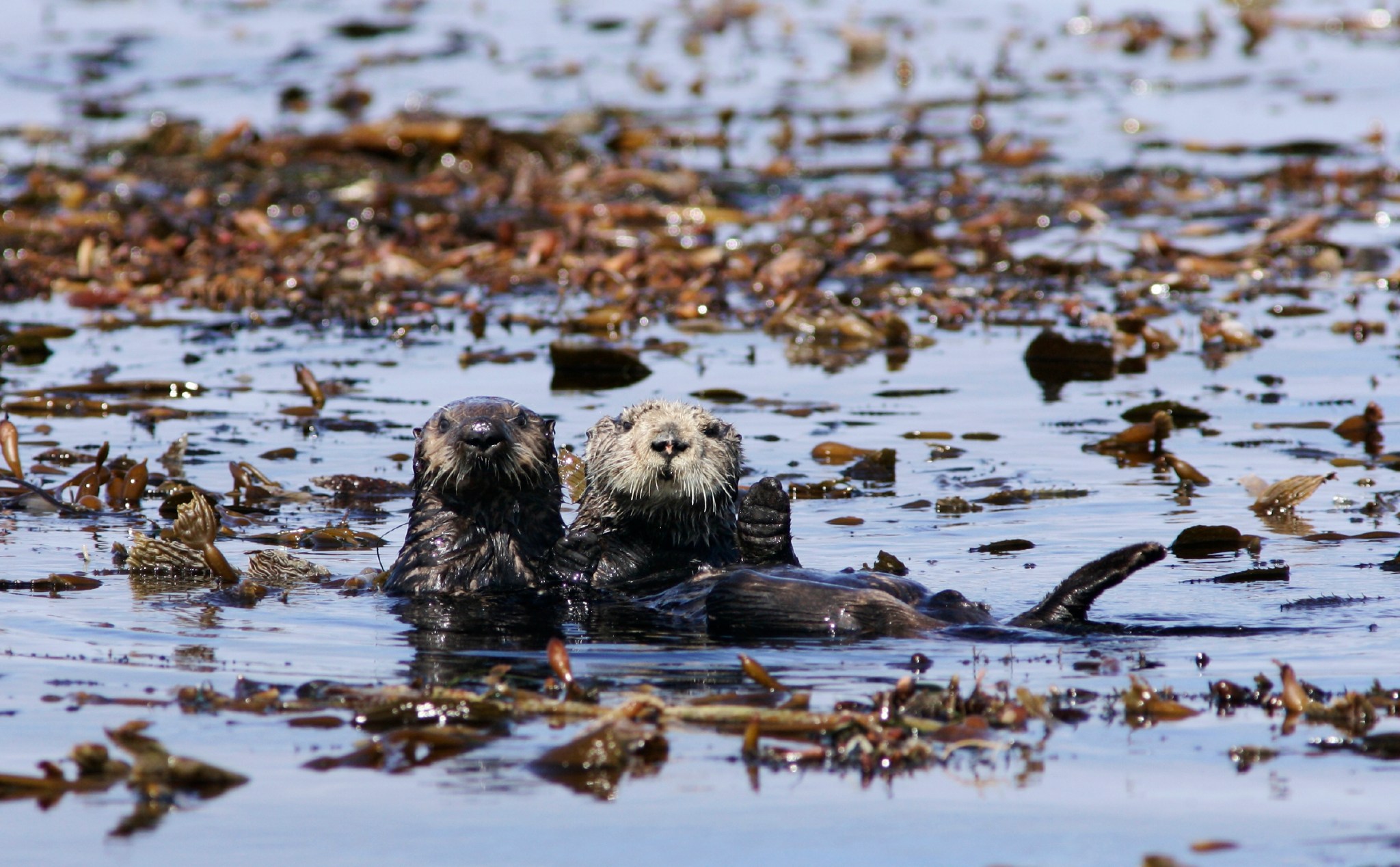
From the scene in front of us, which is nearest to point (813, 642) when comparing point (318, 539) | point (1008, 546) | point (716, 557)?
point (716, 557)

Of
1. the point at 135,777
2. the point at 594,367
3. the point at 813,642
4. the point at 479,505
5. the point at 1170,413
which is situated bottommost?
the point at 135,777

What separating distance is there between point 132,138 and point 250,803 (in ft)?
40.7

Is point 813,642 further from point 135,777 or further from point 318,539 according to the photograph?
point 318,539

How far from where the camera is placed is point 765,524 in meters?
5.14

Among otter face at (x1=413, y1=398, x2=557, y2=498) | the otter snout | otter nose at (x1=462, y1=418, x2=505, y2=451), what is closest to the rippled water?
otter face at (x1=413, y1=398, x2=557, y2=498)

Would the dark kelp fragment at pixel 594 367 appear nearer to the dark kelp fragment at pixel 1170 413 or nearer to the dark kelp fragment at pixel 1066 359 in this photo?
the dark kelp fragment at pixel 1066 359

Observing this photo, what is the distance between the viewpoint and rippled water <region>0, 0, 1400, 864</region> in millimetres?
3090

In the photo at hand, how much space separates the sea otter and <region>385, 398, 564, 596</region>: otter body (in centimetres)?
14

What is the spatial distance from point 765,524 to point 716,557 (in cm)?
40

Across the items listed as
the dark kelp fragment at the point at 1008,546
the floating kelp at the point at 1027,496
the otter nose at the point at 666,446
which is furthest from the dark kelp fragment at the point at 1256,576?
the otter nose at the point at 666,446

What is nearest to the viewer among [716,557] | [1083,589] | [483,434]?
[1083,589]

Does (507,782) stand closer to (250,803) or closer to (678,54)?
(250,803)

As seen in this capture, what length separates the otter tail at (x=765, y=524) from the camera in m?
5.14

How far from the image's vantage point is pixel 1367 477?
6.55 m
